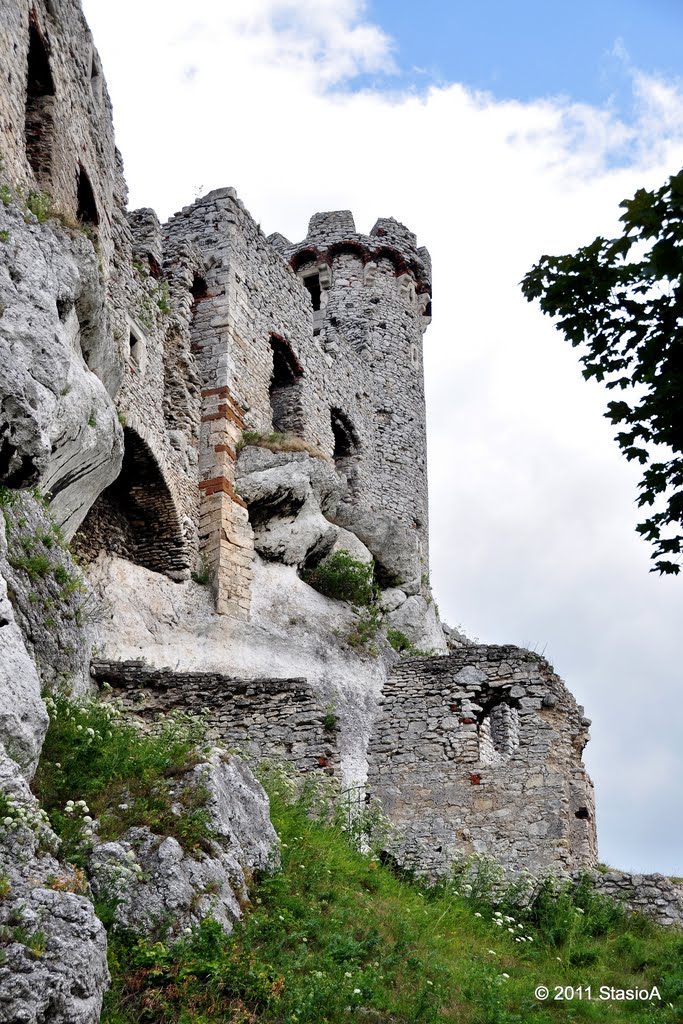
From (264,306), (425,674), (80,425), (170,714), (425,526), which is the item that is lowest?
(170,714)

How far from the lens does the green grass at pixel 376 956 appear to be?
676 centimetres

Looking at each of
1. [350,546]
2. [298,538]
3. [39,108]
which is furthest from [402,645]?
[39,108]

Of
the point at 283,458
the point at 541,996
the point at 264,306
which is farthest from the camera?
the point at 264,306

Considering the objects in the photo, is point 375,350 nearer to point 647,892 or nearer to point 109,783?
point 647,892

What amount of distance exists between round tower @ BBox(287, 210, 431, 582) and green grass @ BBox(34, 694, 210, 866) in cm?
1442

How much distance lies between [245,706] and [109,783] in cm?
485

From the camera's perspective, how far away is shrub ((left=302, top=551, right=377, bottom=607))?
1753 cm

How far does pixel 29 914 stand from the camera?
5801 mm

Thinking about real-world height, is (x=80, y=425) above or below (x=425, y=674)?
above

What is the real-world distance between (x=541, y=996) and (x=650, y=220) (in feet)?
21.1

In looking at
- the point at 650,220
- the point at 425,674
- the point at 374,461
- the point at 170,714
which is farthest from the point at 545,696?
the point at 374,461

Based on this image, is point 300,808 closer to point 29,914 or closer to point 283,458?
point 29,914

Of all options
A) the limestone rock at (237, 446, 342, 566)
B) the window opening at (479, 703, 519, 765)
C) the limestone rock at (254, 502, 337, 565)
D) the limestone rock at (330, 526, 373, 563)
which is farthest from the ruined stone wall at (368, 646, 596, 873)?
the limestone rock at (330, 526, 373, 563)

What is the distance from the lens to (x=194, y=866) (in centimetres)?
756
